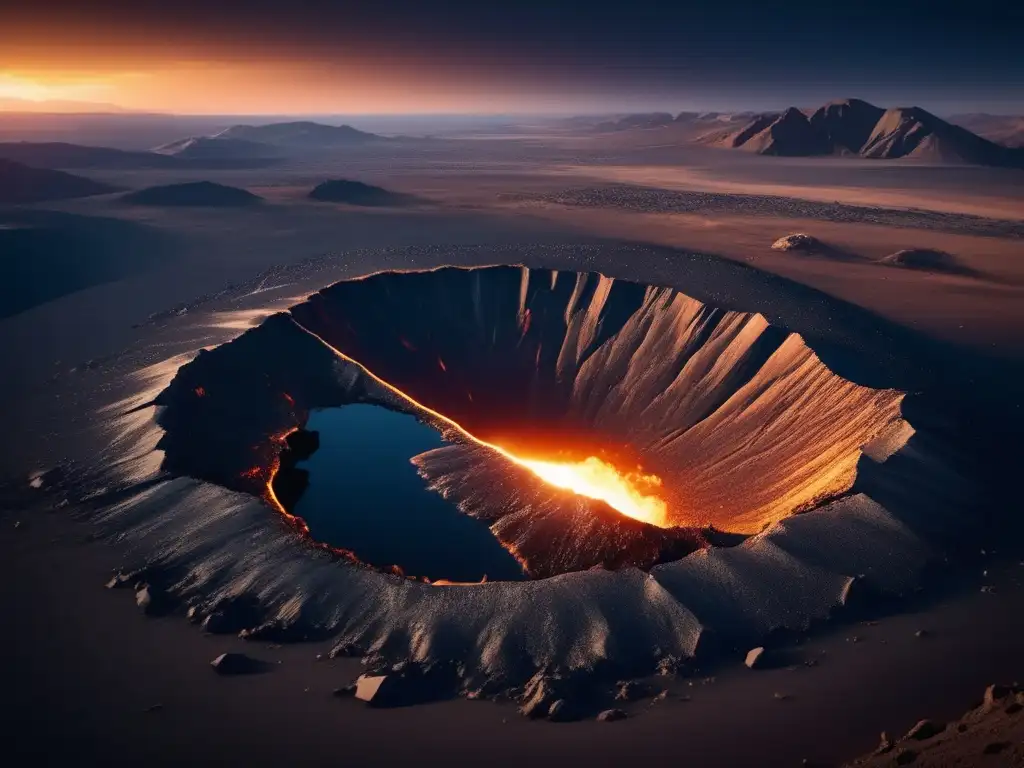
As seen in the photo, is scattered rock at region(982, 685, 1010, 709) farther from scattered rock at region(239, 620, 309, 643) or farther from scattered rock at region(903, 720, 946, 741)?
scattered rock at region(239, 620, 309, 643)

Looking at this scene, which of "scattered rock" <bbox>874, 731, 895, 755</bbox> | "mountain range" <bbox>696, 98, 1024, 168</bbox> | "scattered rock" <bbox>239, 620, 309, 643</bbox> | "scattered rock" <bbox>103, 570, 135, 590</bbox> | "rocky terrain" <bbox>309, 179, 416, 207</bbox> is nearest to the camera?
"scattered rock" <bbox>874, 731, 895, 755</bbox>

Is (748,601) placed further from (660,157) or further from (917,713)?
(660,157)

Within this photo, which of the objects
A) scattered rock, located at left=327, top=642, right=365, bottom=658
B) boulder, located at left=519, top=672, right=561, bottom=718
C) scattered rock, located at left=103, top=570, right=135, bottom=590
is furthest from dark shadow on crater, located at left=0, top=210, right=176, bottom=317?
boulder, located at left=519, top=672, right=561, bottom=718

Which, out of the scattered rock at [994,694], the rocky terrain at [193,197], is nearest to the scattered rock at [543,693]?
the scattered rock at [994,694]

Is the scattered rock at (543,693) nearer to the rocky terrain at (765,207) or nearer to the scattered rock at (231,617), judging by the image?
the scattered rock at (231,617)

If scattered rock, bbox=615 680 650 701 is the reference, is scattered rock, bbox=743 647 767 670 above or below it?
above
